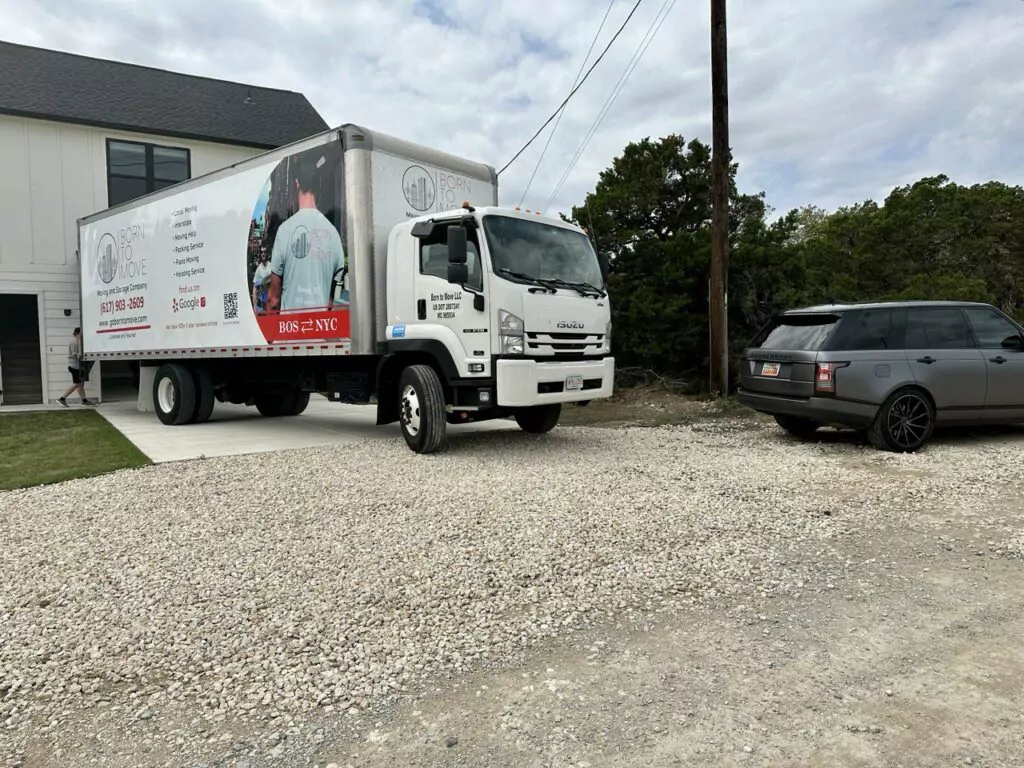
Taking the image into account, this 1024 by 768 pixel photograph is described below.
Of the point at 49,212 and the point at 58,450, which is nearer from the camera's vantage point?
the point at 58,450

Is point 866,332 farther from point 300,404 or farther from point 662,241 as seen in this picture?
point 300,404

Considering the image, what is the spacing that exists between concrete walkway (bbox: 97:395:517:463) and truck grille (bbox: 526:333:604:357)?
9.82 ft

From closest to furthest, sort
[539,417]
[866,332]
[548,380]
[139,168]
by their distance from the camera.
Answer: [548,380]
[866,332]
[539,417]
[139,168]

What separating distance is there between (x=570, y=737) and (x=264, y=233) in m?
8.56

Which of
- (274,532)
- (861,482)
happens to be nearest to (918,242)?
(861,482)

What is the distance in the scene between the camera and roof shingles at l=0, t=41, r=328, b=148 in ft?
53.4

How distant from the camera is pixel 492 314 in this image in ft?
24.1

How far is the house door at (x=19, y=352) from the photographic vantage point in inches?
→ 656

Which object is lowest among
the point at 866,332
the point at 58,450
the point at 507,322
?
the point at 58,450

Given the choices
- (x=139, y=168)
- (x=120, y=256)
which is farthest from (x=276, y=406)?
(x=139, y=168)

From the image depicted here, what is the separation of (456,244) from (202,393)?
266 inches

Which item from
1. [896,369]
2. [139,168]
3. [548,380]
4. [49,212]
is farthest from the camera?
[139,168]

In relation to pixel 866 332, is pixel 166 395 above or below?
below

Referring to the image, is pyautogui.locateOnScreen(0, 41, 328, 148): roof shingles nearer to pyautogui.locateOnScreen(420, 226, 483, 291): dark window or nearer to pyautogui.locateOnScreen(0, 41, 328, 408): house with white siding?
pyautogui.locateOnScreen(0, 41, 328, 408): house with white siding
